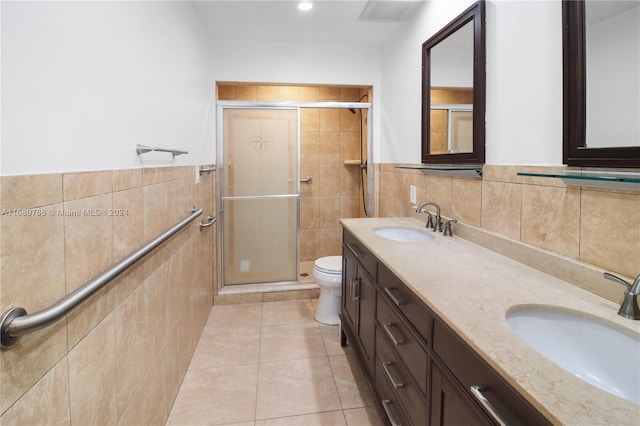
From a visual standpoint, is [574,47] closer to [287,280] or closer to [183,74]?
[183,74]

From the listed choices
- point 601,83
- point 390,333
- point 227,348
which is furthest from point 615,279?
point 227,348

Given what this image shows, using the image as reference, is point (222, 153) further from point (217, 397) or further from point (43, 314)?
point (43, 314)

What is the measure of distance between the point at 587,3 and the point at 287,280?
2839 millimetres

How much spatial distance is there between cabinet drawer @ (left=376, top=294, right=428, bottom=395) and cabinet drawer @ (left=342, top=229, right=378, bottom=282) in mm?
141

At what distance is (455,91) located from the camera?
1.91 metres

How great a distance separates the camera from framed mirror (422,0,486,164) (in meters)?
1.67

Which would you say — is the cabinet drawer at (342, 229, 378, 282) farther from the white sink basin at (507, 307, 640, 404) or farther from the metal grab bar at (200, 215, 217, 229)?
the metal grab bar at (200, 215, 217, 229)

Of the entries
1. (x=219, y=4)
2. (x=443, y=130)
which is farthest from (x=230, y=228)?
(x=443, y=130)

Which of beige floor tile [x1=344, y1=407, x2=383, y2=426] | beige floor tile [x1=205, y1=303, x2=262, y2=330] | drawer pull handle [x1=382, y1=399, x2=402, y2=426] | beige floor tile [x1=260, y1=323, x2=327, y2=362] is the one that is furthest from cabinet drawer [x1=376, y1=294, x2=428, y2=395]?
beige floor tile [x1=205, y1=303, x2=262, y2=330]

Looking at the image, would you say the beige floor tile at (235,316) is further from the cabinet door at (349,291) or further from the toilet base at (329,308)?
the cabinet door at (349,291)

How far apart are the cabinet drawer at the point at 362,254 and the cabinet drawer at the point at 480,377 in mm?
654

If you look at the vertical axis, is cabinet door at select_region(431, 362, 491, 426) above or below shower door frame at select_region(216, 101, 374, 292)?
below

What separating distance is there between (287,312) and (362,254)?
1.34m

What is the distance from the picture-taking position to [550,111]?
4.16ft
